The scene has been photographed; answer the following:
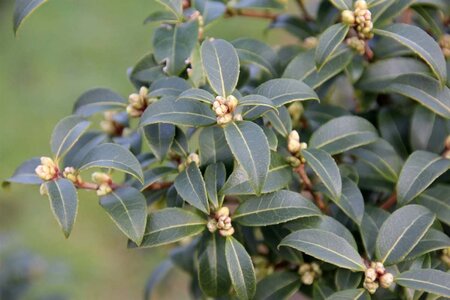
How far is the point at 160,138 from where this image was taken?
111 cm

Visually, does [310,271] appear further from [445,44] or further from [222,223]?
[445,44]

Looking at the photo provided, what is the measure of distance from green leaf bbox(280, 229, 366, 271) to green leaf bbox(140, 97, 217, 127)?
0.22 metres

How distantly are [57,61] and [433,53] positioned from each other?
314cm

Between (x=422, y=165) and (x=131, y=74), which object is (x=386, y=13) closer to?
(x=422, y=165)

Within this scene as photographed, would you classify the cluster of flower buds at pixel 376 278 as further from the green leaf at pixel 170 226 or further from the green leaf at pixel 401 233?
the green leaf at pixel 170 226

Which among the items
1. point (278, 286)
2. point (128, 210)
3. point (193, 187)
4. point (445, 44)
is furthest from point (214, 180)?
point (445, 44)

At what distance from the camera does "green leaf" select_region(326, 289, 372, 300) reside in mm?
1002

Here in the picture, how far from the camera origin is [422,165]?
1.13 metres

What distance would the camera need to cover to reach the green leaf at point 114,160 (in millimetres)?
1032

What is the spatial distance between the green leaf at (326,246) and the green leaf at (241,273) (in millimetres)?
70

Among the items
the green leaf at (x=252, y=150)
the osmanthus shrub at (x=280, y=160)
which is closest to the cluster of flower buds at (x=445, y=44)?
the osmanthus shrub at (x=280, y=160)

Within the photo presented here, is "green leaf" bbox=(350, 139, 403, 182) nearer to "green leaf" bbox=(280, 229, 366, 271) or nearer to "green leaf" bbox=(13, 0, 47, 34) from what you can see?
"green leaf" bbox=(280, 229, 366, 271)

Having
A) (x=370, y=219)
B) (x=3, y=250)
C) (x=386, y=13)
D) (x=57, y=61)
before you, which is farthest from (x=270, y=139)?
(x=57, y=61)

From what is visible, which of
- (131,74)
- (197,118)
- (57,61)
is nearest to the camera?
(197,118)
